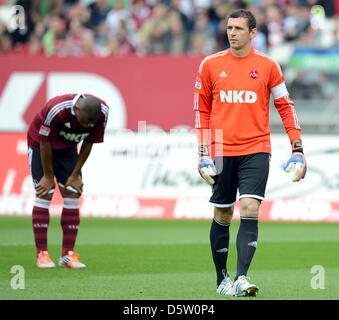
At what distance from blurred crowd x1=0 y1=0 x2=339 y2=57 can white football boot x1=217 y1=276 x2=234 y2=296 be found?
43.6 feet

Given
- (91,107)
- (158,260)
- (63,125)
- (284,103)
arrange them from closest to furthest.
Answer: (284,103) → (91,107) → (63,125) → (158,260)

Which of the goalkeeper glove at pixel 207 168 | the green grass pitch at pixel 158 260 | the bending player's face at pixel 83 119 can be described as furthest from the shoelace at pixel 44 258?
the goalkeeper glove at pixel 207 168

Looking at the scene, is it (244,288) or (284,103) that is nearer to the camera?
(244,288)

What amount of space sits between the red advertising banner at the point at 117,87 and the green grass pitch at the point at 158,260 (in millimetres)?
4335

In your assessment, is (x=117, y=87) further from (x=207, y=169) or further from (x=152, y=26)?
(x=207, y=169)

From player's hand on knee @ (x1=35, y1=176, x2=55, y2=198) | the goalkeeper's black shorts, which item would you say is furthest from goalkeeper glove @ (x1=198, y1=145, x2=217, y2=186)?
player's hand on knee @ (x1=35, y1=176, x2=55, y2=198)

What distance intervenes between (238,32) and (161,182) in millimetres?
10012

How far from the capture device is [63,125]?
11.7 meters

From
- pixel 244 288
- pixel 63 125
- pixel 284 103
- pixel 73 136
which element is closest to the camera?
pixel 244 288

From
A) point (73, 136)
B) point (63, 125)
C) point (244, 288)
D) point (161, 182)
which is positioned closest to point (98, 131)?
point (73, 136)

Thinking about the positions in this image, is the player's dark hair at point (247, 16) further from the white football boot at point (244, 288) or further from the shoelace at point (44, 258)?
the shoelace at point (44, 258)

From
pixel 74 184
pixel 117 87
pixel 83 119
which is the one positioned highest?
pixel 117 87

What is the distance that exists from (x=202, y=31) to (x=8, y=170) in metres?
6.16

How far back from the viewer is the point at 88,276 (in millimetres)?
10953
